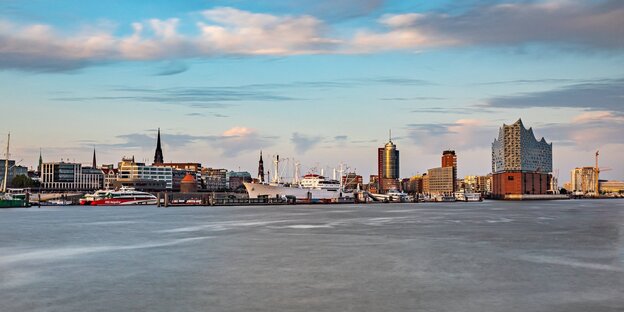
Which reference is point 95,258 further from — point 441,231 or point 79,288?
point 441,231

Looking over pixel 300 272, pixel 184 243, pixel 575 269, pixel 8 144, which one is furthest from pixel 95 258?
pixel 8 144

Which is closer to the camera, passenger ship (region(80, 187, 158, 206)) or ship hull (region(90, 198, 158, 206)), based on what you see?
ship hull (region(90, 198, 158, 206))

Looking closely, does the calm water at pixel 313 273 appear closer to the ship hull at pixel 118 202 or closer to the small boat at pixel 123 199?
the ship hull at pixel 118 202

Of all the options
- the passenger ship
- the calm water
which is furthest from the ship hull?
the calm water

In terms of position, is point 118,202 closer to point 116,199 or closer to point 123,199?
point 116,199

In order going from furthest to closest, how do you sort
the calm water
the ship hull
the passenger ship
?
the passenger ship < the ship hull < the calm water

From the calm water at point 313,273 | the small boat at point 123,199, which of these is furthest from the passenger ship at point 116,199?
the calm water at point 313,273

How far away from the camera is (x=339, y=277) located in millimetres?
32562

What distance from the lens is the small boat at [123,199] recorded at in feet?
577

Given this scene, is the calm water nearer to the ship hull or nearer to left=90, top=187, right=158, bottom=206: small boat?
the ship hull

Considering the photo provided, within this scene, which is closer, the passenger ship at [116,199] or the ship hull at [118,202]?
the ship hull at [118,202]

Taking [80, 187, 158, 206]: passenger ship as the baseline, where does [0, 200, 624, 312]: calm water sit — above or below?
below

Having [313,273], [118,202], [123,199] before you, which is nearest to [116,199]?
[118,202]

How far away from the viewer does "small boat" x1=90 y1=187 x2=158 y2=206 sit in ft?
577
